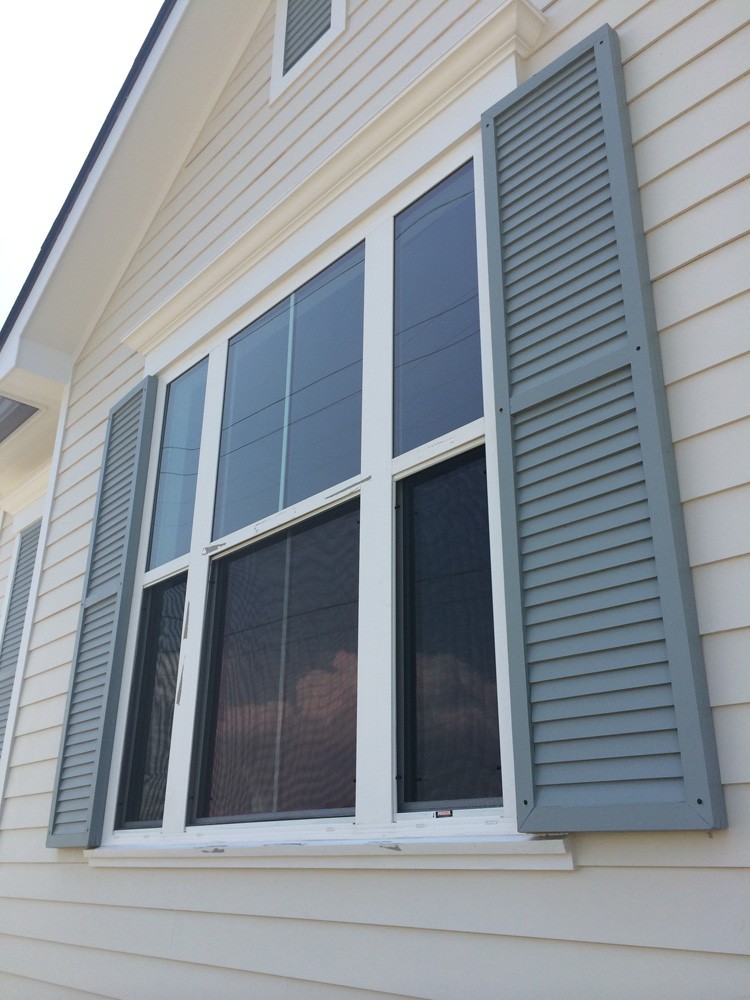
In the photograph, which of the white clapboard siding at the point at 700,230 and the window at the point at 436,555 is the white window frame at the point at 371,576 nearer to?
the window at the point at 436,555

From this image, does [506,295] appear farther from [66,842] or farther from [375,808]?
[66,842]

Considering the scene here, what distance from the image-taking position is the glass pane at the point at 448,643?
2.02 m

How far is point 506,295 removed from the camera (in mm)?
2164

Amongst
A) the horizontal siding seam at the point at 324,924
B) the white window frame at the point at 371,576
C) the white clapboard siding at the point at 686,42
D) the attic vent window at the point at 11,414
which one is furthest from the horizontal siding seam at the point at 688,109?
the attic vent window at the point at 11,414

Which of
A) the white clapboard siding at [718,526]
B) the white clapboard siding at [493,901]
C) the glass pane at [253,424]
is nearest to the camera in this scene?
the white clapboard siding at [493,901]

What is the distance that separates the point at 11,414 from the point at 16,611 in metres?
1.25

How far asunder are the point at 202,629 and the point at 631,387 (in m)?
1.84

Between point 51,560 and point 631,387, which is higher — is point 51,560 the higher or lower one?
the higher one

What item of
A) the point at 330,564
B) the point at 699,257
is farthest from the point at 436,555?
the point at 699,257

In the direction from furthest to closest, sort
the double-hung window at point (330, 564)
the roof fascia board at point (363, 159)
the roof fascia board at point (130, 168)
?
the roof fascia board at point (130, 168) < the roof fascia board at point (363, 159) < the double-hung window at point (330, 564)

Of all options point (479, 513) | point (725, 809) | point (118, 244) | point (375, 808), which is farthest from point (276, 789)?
point (118, 244)

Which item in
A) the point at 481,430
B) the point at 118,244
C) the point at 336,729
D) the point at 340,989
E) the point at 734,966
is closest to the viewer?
the point at 734,966

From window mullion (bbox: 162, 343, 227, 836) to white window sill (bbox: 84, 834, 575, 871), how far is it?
173 millimetres

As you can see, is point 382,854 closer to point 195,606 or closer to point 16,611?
point 195,606
